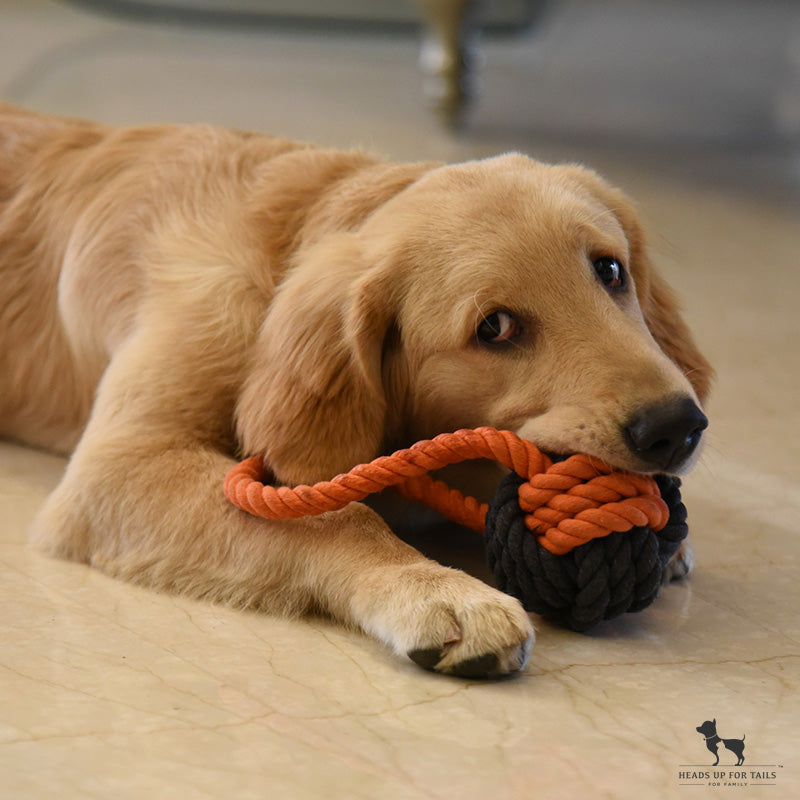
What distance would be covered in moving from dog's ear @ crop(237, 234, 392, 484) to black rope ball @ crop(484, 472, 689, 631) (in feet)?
0.97

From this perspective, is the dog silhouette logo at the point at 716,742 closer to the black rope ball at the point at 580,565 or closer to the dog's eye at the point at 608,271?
the black rope ball at the point at 580,565

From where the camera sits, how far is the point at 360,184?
246cm

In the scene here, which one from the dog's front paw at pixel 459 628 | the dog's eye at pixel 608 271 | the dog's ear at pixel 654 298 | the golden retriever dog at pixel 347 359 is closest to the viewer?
the dog's front paw at pixel 459 628

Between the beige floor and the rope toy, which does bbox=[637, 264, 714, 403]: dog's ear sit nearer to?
the beige floor

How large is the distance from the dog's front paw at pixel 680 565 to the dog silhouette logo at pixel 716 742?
0.52 m

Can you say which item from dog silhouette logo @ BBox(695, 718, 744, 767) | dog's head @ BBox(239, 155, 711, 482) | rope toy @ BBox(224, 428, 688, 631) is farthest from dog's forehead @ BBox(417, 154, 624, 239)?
dog silhouette logo @ BBox(695, 718, 744, 767)

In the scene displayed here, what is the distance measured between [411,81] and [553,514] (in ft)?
22.8

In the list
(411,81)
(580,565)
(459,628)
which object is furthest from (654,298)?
(411,81)

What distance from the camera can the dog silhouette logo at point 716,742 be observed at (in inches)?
66.4

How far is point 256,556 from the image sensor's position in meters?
2.13

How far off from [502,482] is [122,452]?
0.71m

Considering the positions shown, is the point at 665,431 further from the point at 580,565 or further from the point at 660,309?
the point at 660,309

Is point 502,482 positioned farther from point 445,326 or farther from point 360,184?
point 360,184

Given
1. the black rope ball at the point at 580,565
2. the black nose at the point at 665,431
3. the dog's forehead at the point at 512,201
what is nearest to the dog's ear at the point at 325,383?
the dog's forehead at the point at 512,201
